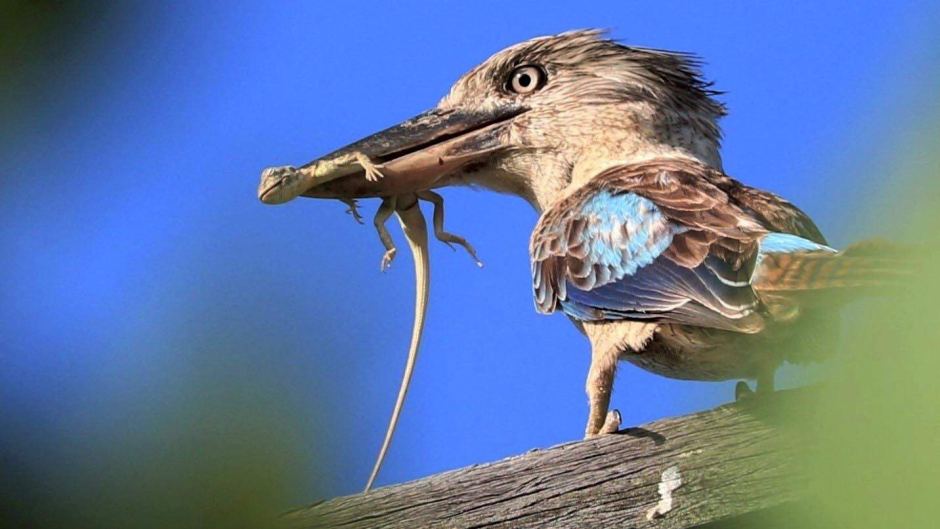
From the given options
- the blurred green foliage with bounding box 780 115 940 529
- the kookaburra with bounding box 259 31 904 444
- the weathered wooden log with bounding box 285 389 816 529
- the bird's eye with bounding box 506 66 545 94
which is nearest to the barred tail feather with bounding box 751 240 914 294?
the kookaburra with bounding box 259 31 904 444

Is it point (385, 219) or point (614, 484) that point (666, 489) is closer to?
point (614, 484)

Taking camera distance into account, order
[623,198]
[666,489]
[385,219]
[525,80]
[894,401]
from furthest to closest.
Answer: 1. [525,80]
2. [385,219]
3. [623,198]
4. [666,489]
5. [894,401]

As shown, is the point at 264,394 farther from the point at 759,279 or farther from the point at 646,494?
the point at 759,279

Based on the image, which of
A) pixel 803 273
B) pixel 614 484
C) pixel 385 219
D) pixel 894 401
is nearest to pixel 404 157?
pixel 385 219

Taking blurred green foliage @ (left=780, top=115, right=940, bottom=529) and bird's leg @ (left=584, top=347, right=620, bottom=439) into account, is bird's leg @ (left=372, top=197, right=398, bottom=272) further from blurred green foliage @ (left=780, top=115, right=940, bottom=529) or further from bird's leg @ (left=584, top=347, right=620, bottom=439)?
blurred green foliage @ (left=780, top=115, right=940, bottom=529)

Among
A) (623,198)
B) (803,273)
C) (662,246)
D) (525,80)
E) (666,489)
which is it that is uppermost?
(525,80)

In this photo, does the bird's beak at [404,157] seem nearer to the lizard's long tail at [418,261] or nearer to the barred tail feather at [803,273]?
the lizard's long tail at [418,261]
